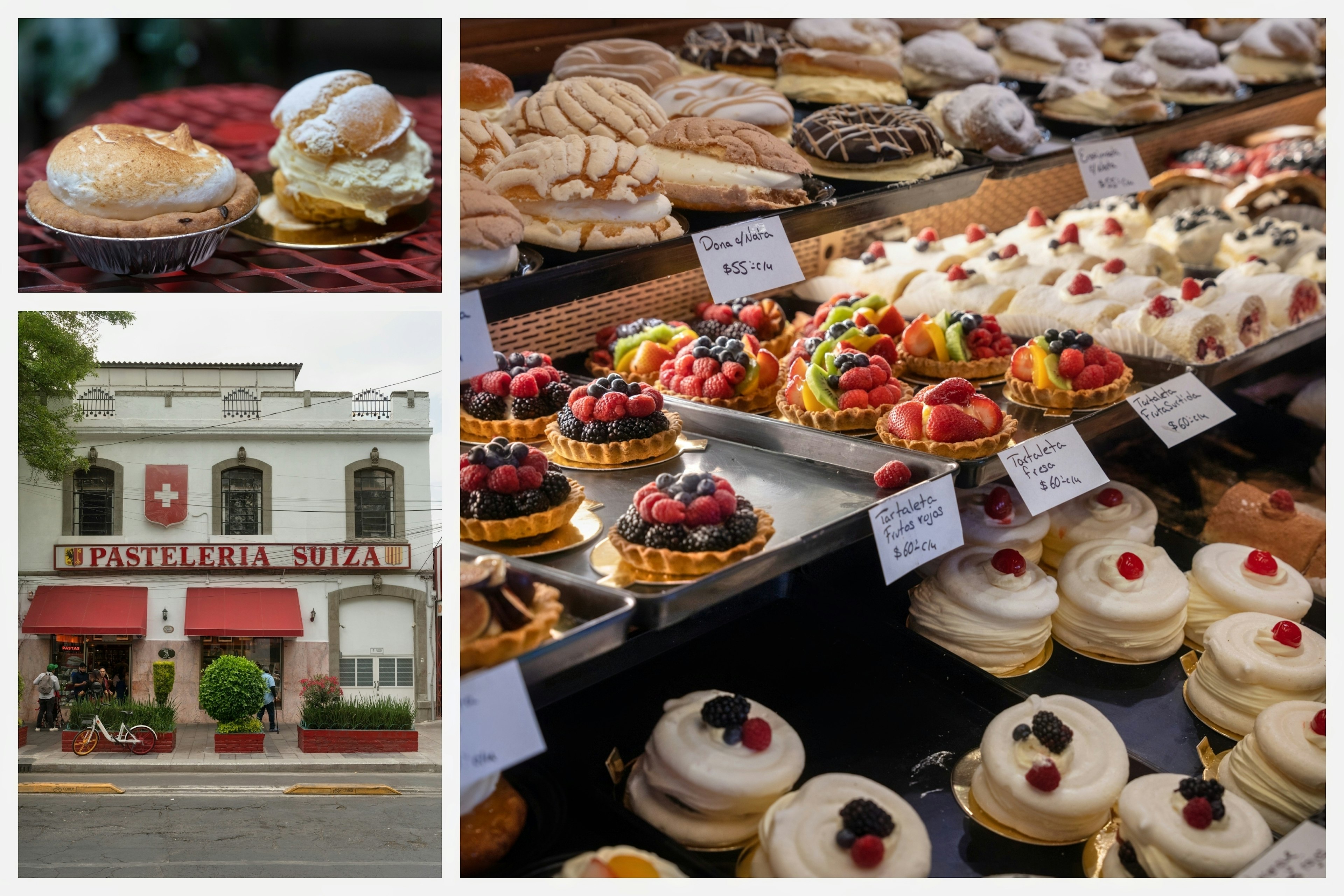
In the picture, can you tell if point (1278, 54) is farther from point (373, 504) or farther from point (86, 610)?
point (86, 610)

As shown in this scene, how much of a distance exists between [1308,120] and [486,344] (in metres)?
5.56

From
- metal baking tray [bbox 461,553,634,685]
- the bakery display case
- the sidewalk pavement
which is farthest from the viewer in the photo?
the bakery display case

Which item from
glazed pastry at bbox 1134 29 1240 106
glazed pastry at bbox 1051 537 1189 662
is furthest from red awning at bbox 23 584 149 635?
glazed pastry at bbox 1134 29 1240 106

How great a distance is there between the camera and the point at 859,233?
3967mm

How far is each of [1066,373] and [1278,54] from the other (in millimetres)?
2334

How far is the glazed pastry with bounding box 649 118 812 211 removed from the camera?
2.38m

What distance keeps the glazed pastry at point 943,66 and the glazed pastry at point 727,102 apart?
0.87m

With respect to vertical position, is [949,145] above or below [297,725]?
above

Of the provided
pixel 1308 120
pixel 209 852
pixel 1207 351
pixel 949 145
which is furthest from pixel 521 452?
pixel 1308 120

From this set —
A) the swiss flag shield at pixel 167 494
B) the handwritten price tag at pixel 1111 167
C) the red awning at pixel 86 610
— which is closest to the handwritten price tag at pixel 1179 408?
the handwritten price tag at pixel 1111 167

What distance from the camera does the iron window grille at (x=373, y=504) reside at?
1897 mm

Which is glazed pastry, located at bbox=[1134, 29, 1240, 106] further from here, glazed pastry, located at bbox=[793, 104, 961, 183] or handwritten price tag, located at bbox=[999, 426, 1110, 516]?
handwritten price tag, located at bbox=[999, 426, 1110, 516]

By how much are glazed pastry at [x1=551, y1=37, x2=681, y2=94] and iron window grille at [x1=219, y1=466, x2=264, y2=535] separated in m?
1.38

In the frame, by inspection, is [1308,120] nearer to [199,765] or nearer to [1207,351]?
[1207,351]
